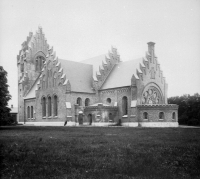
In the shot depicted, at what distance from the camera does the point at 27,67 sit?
66688 millimetres

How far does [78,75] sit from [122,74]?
9.77 m

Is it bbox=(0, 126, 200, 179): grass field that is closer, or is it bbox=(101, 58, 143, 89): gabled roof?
bbox=(0, 126, 200, 179): grass field

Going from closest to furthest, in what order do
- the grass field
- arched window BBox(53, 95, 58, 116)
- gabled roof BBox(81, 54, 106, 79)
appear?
1. the grass field
2. arched window BBox(53, 95, 58, 116)
3. gabled roof BBox(81, 54, 106, 79)

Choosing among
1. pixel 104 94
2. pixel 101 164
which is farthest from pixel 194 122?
pixel 101 164

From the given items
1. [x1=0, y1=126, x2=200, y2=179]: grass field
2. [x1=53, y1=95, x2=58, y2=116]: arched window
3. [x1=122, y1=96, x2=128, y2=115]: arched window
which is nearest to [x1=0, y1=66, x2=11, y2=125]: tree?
[x1=53, y1=95, x2=58, y2=116]: arched window

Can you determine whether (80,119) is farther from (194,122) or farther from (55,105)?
(194,122)

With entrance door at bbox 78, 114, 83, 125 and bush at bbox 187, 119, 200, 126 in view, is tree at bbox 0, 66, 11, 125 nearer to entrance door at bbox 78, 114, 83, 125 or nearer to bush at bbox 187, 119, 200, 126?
entrance door at bbox 78, 114, 83, 125

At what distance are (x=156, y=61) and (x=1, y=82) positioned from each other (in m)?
30.4

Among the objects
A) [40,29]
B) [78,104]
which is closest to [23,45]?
[40,29]

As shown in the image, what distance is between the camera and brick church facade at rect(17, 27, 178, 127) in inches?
1861

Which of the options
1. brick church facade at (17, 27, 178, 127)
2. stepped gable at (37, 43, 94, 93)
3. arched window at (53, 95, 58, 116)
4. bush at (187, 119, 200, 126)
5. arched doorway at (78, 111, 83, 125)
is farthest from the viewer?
bush at (187, 119, 200, 126)

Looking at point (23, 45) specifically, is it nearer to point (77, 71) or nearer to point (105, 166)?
point (77, 71)

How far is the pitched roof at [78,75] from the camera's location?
54247mm

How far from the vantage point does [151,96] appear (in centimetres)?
5138
